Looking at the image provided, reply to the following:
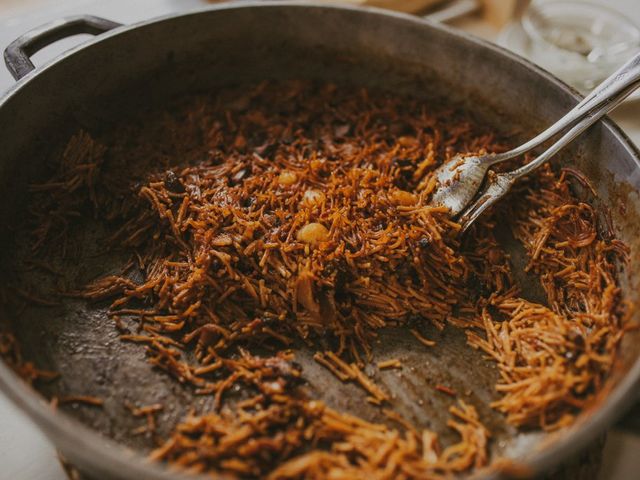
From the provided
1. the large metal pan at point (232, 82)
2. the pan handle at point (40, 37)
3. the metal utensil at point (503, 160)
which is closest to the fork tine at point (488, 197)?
the metal utensil at point (503, 160)

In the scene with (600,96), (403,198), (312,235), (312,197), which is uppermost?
(600,96)


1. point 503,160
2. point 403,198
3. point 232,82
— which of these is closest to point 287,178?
point 403,198

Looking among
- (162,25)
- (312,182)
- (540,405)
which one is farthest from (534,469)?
(162,25)

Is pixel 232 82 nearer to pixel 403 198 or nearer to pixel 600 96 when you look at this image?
pixel 403 198

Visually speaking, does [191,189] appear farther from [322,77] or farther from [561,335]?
[561,335]

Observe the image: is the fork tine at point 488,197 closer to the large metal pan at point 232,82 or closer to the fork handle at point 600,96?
the fork handle at point 600,96

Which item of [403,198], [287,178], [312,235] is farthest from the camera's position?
[287,178]
